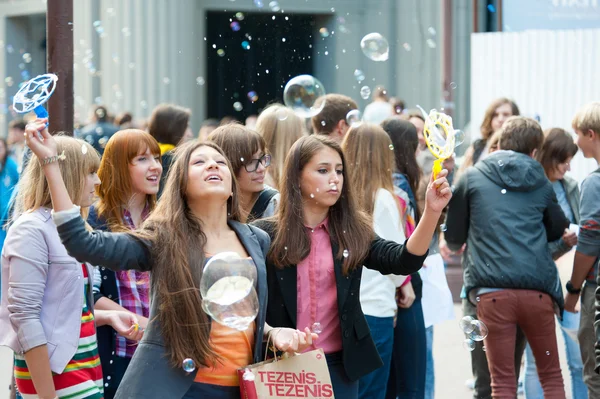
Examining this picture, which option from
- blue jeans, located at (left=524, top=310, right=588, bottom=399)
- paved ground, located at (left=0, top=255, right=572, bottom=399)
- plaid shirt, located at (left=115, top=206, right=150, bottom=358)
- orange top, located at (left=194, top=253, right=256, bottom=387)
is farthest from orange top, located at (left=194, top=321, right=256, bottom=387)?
paved ground, located at (left=0, top=255, right=572, bottom=399)

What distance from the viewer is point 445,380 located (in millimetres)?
6566

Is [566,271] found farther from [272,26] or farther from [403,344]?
[272,26]

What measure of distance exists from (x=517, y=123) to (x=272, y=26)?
12168 millimetres

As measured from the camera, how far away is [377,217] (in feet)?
14.9

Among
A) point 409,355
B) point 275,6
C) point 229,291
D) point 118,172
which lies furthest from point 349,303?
point 275,6

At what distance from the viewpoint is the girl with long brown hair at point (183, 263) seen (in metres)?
Result: 2.96

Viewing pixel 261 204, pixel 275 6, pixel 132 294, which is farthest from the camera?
pixel 275 6

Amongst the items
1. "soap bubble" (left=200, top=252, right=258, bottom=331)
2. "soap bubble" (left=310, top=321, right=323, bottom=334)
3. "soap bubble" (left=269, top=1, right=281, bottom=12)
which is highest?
"soap bubble" (left=269, top=1, right=281, bottom=12)

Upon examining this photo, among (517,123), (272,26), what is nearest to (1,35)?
(272,26)

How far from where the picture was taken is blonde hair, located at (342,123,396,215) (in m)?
4.61

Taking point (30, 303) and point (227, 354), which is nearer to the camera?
point (227, 354)

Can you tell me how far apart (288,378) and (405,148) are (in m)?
2.14

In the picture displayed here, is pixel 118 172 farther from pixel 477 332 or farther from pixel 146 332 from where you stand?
pixel 477 332

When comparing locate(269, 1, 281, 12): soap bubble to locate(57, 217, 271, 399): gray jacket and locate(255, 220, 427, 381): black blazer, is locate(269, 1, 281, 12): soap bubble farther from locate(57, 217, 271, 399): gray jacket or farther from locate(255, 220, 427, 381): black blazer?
locate(57, 217, 271, 399): gray jacket
